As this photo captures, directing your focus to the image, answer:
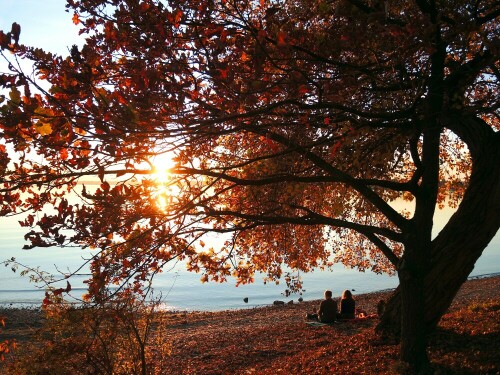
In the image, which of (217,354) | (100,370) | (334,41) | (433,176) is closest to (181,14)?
(334,41)

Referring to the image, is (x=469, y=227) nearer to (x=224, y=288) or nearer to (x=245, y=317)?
(x=245, y=317)

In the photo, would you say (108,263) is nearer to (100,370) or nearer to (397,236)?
(100,370)

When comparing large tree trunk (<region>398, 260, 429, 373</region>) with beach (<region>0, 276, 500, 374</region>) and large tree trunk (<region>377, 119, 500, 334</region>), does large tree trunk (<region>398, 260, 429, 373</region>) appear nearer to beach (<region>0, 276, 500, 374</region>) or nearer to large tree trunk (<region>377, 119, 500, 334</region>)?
beach (<region>0, 276, 500, 374</region>)

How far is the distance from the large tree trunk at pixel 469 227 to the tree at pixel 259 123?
0.03 m

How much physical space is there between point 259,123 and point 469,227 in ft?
13.9

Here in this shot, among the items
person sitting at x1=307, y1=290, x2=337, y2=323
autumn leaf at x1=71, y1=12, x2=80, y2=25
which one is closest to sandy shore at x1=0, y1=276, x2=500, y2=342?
person sitting at x1=307, y1=290, x2=337, y2=323

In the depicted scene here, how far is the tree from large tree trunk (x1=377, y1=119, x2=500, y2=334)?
26 mm

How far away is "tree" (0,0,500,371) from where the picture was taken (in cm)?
558

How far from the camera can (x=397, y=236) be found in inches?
331

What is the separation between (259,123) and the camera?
814cm

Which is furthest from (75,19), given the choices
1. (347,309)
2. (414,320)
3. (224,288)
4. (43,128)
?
(224,288)

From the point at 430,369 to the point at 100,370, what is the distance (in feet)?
17.4

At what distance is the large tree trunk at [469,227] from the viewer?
878 cm

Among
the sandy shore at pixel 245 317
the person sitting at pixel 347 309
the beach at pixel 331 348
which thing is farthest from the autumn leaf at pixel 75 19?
the sandy shore at pixel 245 317
